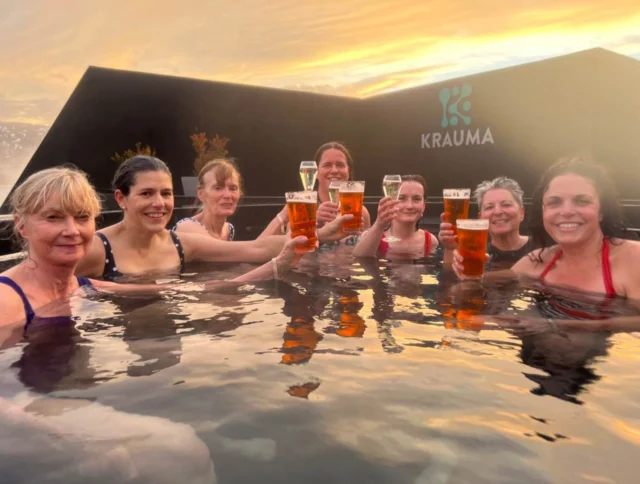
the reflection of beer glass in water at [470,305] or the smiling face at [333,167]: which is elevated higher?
the smiling face at [333,167]

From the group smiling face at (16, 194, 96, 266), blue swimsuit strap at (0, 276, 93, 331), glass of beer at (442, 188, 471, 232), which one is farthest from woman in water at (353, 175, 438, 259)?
blue swimsuit strap at (0, 276, 93, 331)

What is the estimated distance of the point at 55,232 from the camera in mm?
2455

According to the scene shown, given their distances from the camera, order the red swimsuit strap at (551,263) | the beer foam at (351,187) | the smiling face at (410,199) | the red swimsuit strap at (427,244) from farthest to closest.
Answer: the red swimsuit strap at (427,244) → the smiling face at (410,199) → the red swimsuit strap at (551,263) → the beer foam at (351,187)

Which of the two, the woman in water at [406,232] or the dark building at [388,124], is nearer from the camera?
the woman in water at [406,232]

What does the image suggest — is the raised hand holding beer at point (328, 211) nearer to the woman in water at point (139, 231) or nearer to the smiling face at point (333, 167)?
the woman in water at point (139, 231)

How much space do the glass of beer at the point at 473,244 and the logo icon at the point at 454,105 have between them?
9196 millimetres

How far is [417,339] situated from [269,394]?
2.74ft

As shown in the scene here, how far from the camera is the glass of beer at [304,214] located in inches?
106

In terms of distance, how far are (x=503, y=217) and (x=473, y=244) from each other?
1.49m

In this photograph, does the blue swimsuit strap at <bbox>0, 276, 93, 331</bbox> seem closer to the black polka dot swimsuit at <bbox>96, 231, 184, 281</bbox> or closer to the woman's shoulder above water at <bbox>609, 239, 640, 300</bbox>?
the black polka dot swimsuit at <bbox>96, 231, 184, 281</bbox>

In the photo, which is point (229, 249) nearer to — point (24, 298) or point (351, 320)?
point (351, 320)

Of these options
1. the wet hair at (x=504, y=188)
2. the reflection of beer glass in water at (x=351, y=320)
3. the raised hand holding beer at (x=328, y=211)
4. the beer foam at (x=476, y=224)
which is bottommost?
the reflection of beer glass in water at (x=351, y=320)

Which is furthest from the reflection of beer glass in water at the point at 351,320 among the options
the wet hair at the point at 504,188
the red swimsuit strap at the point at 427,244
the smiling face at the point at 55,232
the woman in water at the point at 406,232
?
the red swimsuit strap at the point at 427,244

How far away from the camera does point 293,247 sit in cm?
291
